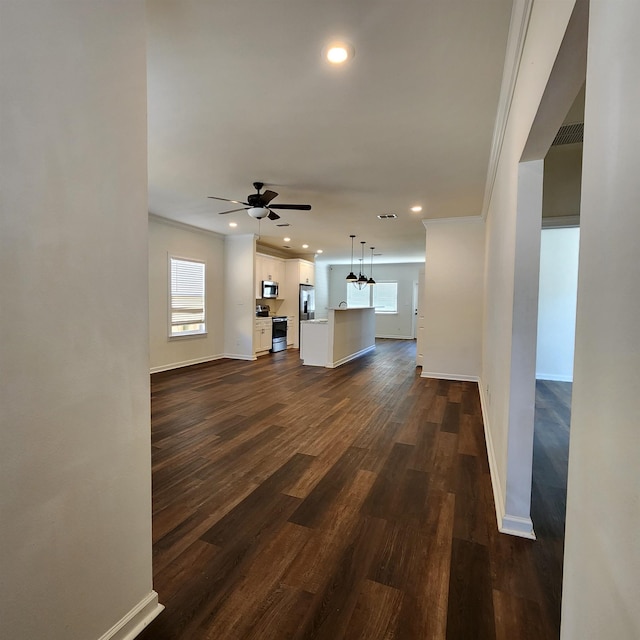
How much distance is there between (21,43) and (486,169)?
12.5ft

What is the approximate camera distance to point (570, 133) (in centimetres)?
293

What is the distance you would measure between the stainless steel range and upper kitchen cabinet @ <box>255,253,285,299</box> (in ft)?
2.41

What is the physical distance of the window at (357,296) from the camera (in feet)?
41.5

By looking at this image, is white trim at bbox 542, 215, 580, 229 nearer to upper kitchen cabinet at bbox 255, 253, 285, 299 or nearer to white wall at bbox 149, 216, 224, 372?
upper kitchen cabinet at bbox 255, 253, 285, 299

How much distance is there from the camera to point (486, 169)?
3.66m

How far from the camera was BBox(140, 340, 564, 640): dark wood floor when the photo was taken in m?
1.46

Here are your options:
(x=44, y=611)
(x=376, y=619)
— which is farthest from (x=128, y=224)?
(x=376, y=619)

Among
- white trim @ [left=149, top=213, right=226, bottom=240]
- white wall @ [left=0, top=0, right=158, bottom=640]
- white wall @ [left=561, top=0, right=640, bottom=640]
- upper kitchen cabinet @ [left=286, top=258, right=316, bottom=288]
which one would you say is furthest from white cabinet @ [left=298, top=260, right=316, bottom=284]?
white wall @ [left=561, top=0, right=640, bottom=640]

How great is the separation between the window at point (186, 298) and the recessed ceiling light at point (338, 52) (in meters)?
5.13

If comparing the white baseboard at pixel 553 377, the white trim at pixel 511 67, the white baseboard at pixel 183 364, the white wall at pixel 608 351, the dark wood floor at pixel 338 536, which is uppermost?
the white trim at pixel 511 67

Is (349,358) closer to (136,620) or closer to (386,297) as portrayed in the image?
(386,297)

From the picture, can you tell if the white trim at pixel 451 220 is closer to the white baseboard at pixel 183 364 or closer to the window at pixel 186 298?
the window at pixel 186 298

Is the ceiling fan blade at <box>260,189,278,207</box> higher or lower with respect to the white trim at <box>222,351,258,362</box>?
higher

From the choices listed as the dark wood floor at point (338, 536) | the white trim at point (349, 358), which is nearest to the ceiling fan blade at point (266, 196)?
the dark wood floor at point (338, 536)
